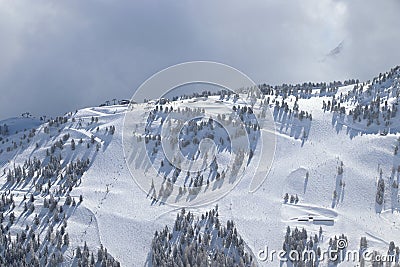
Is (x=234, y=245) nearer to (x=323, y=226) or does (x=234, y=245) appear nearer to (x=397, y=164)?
(x=323, y=226)

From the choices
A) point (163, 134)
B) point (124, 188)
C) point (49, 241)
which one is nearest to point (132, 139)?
point (163, 134)

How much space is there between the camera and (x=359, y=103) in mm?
137000

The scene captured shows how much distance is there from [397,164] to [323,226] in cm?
2430

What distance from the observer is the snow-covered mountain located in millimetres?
79875
